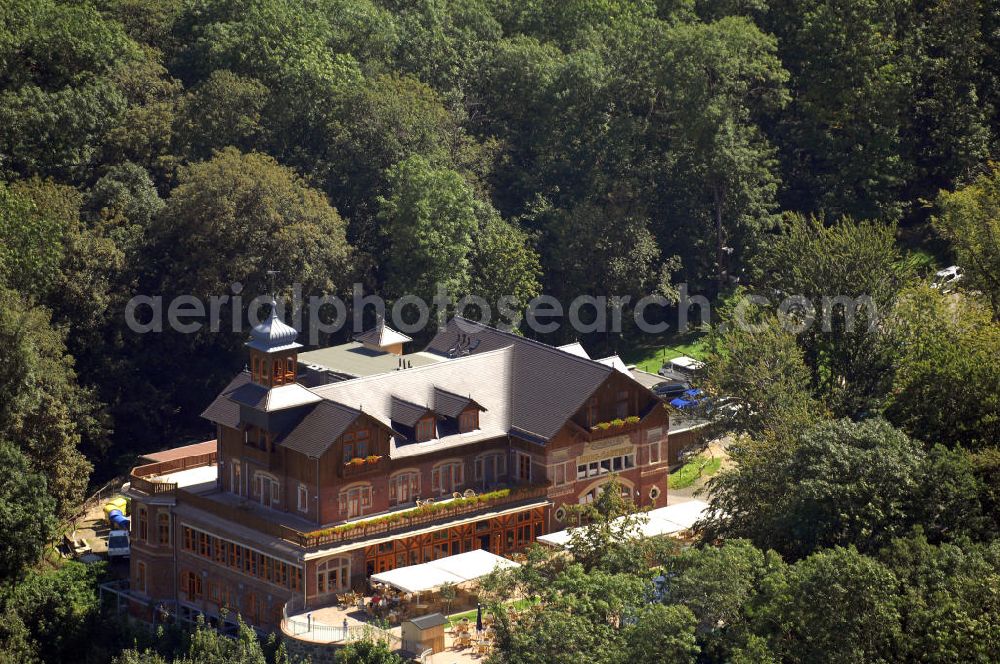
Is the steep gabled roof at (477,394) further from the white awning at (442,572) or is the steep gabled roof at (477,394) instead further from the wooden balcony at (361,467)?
the white awning at (442,572)

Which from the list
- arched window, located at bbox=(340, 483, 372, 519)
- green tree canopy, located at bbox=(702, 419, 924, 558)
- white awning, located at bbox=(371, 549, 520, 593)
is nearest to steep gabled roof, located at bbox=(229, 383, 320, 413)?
arched window, located at bbox=(340, 483, 372, 519)

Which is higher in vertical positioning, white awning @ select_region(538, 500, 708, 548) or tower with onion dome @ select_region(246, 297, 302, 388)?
tower with onion dome @ select_region(246, 297, 302, 388)

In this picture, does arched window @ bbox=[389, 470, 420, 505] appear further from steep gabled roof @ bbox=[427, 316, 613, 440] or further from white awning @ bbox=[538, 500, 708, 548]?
white awning @ bbox=[538, 500, 708, 548]

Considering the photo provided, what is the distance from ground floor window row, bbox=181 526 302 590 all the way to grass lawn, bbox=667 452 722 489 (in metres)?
24.2

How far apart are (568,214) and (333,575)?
42.9 m

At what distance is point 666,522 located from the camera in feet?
316

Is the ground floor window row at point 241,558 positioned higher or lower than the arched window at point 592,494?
lower

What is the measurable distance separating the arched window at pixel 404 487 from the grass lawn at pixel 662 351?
3109cm

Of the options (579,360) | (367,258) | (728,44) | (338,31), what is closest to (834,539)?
(579,360)

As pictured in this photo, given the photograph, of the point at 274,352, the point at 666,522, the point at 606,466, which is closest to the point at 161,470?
the point at 274,352

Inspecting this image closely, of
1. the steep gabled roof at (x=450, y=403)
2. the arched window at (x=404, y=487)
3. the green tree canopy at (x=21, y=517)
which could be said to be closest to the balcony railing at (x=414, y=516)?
the arched window at (x=404, y=487)

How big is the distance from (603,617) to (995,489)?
18.0m

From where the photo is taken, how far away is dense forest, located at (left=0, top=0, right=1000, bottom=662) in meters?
86.4

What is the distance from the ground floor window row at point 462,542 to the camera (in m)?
91.8
